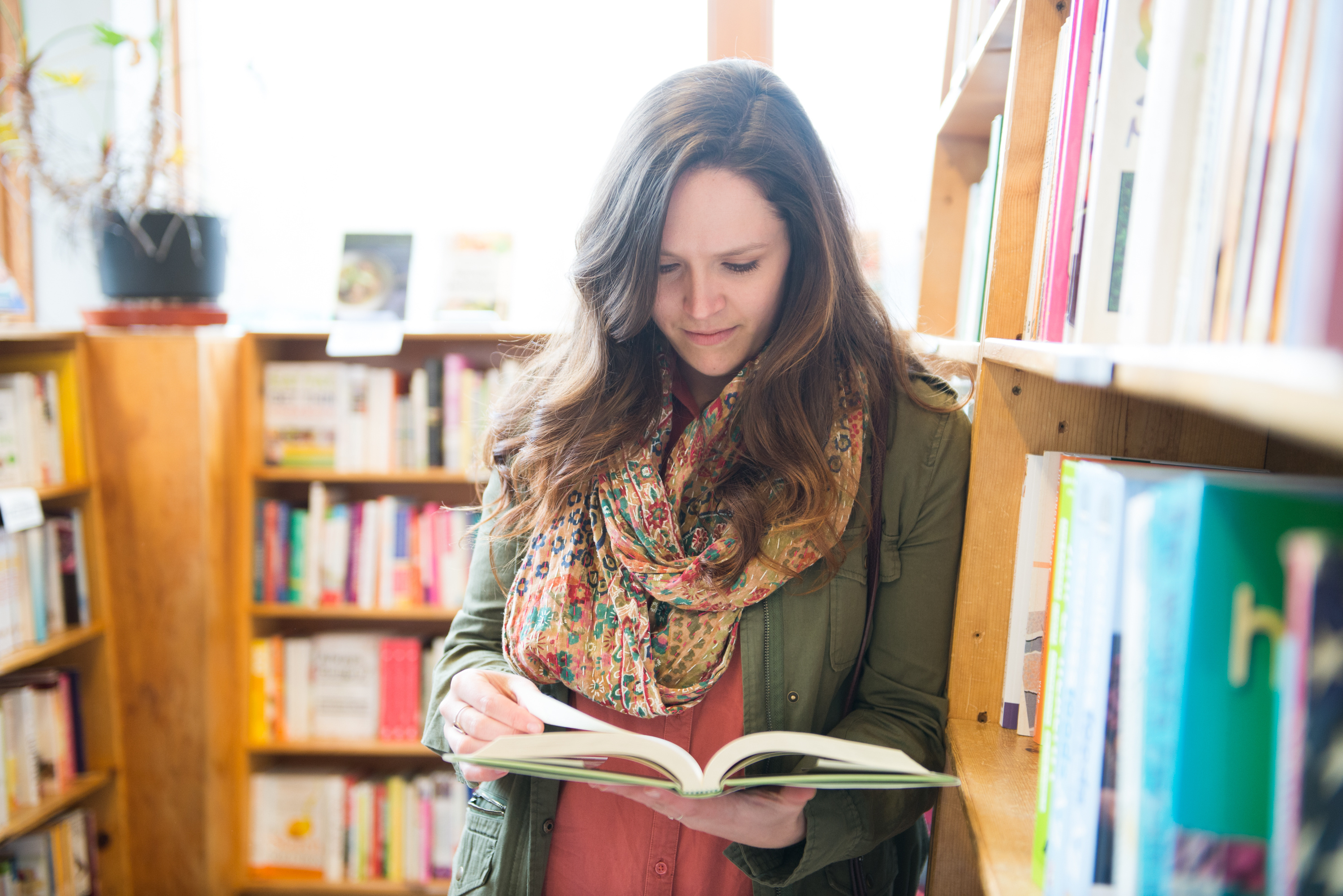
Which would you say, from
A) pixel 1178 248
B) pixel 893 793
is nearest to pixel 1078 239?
pixel 1178 248

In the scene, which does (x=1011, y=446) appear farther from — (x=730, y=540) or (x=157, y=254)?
(x=157, y=254)

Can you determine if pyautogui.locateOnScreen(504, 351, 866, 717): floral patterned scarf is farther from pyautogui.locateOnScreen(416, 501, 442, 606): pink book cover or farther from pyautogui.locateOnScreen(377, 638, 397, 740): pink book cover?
pyautogui.locateOnScreen(377, 638, 397, 740): pink book cover

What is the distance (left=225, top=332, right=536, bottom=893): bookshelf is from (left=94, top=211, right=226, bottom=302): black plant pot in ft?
0.65

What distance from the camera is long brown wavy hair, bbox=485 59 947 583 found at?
1.01 meters

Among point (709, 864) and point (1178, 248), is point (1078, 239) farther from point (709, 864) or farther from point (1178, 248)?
point (709, 864)

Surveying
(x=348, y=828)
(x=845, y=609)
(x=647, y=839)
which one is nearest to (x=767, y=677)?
(x=845, y=609)

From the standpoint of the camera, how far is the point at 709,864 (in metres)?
1.01

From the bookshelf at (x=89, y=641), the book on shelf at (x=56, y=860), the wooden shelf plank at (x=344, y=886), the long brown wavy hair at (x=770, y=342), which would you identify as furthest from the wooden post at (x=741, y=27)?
the book on shelf at (x=56, y=860)

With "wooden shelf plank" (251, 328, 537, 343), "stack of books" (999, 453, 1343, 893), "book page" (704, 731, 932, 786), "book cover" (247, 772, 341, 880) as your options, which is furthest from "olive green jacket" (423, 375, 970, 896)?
"book cover" (247, 772, 341, 880)

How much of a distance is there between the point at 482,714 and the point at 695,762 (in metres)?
0.33

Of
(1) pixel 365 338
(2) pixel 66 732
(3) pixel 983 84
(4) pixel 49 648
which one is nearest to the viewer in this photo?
(3) pixel 983 84

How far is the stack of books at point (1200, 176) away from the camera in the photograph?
1.05 feet

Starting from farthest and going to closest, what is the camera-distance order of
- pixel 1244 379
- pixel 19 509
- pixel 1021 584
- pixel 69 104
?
pixel 69 104 → pixel 19 509 → pixel 1021 584 → pixel 1244 379

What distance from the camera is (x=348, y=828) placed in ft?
7.31
